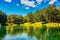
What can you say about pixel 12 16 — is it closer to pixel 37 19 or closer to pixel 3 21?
pixel 3 21

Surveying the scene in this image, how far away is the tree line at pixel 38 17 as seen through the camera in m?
8.43

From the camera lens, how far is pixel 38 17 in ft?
28.5

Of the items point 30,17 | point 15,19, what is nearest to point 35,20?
point 30,17

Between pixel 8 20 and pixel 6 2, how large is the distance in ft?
3.06

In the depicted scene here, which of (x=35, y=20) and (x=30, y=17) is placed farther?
(x=35, y=20)

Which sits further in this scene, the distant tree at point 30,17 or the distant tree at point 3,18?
the distant tree at point 3,18

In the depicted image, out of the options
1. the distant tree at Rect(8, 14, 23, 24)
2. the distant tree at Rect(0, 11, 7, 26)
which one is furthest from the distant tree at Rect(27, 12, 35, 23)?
the distant tree at Rect(0, 11, 7, 26)

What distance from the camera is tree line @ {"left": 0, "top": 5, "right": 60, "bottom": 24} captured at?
8430 millimetres

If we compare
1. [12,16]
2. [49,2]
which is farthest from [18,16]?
[49,2]

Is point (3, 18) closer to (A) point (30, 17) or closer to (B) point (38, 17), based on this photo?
(A) point (30, 17)

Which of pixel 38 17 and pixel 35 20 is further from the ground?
pixel 38 17

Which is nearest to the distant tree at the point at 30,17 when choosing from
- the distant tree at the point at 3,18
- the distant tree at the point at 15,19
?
the distant tree at the point at 15,19

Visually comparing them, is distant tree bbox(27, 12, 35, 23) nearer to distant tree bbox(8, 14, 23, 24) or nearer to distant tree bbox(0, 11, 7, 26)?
distant tree bbox(8, 14, 23, 24)

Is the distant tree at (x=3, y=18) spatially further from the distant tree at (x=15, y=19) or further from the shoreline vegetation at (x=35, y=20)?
the distant tree at (x=15, y=19)
